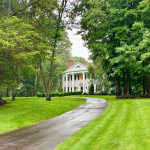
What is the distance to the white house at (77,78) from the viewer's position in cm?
5234

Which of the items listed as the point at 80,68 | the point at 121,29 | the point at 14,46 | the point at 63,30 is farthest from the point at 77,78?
the point at 14,46

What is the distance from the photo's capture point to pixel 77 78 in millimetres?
55969

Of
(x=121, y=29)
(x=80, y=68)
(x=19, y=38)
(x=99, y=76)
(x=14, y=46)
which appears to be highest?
(x=121, y=29)

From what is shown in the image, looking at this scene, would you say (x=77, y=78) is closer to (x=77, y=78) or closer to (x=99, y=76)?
(x=77, y=78)

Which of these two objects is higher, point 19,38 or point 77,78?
point 19,38

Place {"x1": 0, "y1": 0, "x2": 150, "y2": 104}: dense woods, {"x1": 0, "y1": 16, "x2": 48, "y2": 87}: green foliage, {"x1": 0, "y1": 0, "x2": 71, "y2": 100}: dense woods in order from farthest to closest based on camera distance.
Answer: {"x1": 0, "y1": 0, "x2": 150, "y2": 104}: dense woods, {"x1": 0, "y1": 0, "x2": 71, "y2": 100}: dense woods, {"x1": 0, "y1": 16, "x2": 48, "y2": 87}: green foliage

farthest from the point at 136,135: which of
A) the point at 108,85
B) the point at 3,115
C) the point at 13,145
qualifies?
the point at 108,85

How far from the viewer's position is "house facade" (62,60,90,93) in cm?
5234

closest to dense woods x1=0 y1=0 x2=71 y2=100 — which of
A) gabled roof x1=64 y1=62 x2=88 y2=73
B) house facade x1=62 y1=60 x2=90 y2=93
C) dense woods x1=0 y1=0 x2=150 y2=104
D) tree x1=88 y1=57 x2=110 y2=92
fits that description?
dense woods x1=0 y1=0 x2=150 y2=104

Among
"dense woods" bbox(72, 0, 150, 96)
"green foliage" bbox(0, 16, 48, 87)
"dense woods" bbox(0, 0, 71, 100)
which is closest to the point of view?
"green foliage" bbox(0, 16, 48, 87)

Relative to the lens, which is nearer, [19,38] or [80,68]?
[19,38]

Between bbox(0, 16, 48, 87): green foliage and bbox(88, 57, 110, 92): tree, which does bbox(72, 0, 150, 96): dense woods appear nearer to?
bbox(0, 16, 48, 87): green foliage

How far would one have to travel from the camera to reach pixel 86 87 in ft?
174

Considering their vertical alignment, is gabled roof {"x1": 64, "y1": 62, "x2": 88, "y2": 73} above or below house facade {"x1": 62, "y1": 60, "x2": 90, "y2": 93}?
above
